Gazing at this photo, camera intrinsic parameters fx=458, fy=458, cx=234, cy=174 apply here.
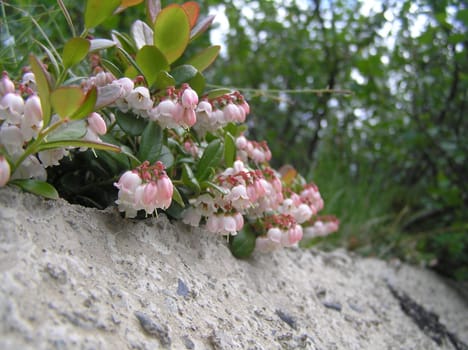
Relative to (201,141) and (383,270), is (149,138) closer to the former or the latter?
(201,141)

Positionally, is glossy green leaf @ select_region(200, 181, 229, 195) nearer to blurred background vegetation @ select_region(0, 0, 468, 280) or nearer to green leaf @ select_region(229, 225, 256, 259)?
green leaf @ select_region(229, 225, 256, 259)

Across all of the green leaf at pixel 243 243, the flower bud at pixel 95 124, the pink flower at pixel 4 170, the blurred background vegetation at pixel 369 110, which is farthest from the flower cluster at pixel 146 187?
the blurred background vegetation at pixel 369 110

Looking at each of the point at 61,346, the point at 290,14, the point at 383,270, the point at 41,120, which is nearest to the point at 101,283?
the point at 61,346

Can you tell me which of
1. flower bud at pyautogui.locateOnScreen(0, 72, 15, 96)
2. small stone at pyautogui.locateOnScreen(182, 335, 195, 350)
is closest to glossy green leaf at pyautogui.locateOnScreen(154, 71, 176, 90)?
flower bud at pyautogui.locateOnScreen(0, 72, 15, 96)

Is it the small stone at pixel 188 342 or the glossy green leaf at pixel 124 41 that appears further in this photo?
the glossy green leaf at pixel 124 41

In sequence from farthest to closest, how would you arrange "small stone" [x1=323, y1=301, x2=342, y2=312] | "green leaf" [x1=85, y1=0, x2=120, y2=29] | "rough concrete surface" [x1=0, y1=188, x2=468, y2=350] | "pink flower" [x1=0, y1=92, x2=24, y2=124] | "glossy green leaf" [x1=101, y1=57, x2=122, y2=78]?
"small stone" [x1=323, y1=301, x2=342, y2=312] → "glossy green leaf" [x1=101, y1=57, x2=122, y2=78] → "green leaf" [x1=85, y1=0, x2=120, y2=29] → "pink flower" [x1=0, y1=92, x2=24, y2=124] → "rough concrete surface" [x1=0, y1=188, x2=468, y2=350]

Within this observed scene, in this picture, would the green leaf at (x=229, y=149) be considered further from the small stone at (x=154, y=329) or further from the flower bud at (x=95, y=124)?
the small stone at (x=154, y=329)

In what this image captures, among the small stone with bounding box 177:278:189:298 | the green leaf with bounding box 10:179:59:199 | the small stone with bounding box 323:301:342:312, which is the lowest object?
the small stone with bounding box 323:301:342:312
